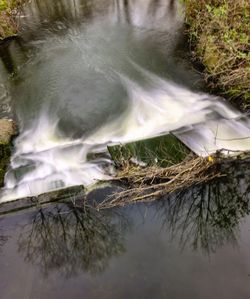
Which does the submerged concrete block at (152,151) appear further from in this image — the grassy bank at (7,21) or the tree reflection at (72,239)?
the grassy bank at (7,21)

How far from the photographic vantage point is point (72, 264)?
5.95m

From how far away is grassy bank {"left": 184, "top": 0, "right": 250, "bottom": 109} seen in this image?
340 inches

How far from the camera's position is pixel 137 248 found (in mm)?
6035

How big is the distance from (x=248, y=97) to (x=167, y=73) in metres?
2.49

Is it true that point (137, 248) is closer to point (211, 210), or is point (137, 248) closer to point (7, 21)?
point (211, 210)

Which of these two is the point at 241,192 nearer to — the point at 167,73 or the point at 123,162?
the point at 123,162

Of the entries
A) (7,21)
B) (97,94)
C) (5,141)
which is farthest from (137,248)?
(7,21)

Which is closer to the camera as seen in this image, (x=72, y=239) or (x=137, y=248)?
(x=137, y=248)

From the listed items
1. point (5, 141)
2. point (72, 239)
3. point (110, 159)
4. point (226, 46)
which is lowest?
point (72, 239)

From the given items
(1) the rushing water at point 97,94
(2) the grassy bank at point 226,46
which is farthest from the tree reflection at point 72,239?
(2) the grassy bank at point 226,46

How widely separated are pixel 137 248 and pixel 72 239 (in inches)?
47.2

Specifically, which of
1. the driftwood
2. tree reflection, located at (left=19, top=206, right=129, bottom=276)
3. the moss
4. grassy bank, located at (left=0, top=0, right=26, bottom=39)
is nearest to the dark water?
tree reflection, located at (left=19, top=206, right=129, bottom=276)

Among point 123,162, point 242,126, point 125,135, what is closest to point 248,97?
point 242,126

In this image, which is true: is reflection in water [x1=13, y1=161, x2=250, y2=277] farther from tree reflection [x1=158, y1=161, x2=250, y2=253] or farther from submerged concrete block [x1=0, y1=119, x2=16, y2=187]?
submerged concrete block [x1=0, y1=119, x2=16, y2=187]
